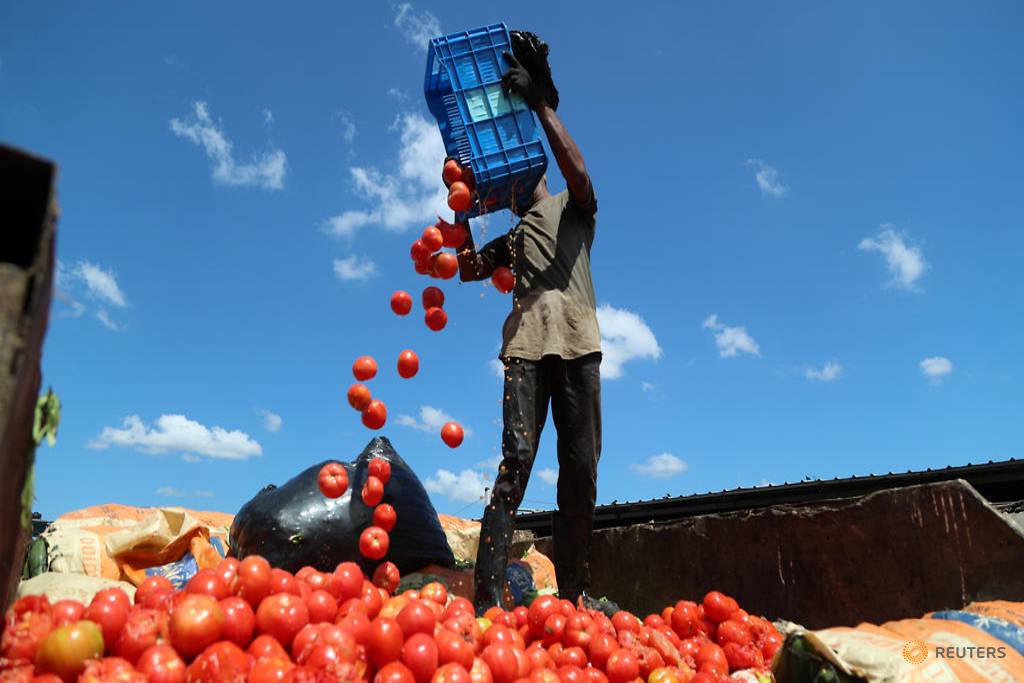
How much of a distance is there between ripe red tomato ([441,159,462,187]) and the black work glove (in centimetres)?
59

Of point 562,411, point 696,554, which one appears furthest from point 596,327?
point 696,554

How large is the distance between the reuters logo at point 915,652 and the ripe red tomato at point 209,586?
2158 millimetres

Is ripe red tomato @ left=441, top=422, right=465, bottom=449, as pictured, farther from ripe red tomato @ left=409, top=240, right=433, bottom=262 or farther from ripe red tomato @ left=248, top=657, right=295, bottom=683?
ripe red tomato @ left=248, top=657, right=295, bottom=683

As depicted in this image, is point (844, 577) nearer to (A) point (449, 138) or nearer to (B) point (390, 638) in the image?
(B) point (390, 638)

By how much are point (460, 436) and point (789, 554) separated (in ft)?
6.44

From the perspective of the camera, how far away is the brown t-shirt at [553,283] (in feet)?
12.2

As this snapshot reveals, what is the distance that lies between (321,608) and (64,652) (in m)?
0.75

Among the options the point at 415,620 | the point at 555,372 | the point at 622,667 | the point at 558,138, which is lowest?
the point at 622,667

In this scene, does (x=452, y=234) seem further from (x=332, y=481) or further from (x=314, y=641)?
(x=314, y=641)

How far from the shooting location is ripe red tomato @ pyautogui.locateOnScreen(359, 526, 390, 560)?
3.53m

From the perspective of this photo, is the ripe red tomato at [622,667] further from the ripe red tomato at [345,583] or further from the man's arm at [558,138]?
the man's arm at [558,138]

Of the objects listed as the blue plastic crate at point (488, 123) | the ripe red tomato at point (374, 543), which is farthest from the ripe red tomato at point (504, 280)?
the ripe red tomato at point (374, 543)

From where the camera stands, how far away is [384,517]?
3756mm

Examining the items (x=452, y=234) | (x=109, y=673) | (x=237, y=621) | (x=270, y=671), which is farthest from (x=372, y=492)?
(x=109, y=673)
